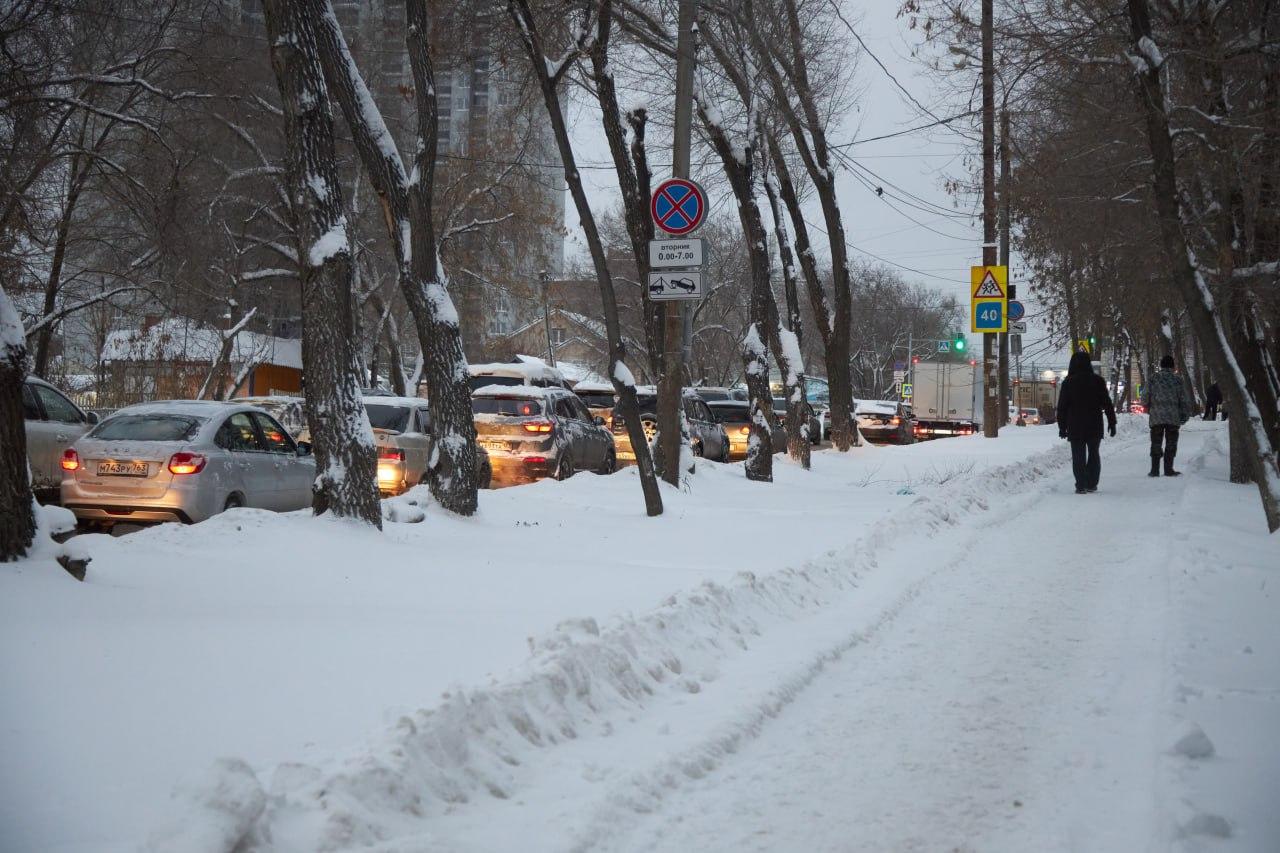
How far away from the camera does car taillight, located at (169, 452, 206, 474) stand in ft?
40.2

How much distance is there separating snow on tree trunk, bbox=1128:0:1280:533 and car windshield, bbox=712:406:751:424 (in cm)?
1920

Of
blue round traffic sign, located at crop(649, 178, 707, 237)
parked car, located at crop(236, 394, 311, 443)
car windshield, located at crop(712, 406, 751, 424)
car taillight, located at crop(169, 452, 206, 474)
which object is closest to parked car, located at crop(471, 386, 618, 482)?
parked car, located at crop(236, 394, 311, 443)

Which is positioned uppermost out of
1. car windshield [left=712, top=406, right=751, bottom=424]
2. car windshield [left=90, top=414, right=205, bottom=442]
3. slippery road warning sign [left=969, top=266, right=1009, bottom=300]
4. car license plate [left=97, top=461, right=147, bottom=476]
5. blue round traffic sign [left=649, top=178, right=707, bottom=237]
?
slippery road warning sign [left=969, top=266, right=1009, bottom=300]

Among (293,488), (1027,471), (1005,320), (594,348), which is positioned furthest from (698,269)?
(594,348)

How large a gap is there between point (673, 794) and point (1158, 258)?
50.3ft

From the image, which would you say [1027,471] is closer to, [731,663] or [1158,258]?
[1158,258]

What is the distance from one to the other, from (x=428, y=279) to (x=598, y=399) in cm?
1642

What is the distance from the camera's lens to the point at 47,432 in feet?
51.7

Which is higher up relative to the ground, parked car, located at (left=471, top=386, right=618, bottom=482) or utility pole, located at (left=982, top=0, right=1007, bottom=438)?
utility pole, located at (left=982, top=0, right=1007, bottom=438)

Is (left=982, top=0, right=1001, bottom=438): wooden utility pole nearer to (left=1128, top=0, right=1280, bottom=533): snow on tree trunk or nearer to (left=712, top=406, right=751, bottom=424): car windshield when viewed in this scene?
(left=712, top=406, right=751, bottom=424): car windshield

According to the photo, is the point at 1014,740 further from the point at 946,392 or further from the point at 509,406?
the point at 946,392

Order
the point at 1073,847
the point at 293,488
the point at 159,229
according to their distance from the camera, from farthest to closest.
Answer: the point at 159,229 → the point at 293,488 → the point at 1073,847

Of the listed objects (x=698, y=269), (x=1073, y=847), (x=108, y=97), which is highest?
(x=108, y=97)

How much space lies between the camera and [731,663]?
6629 mm
